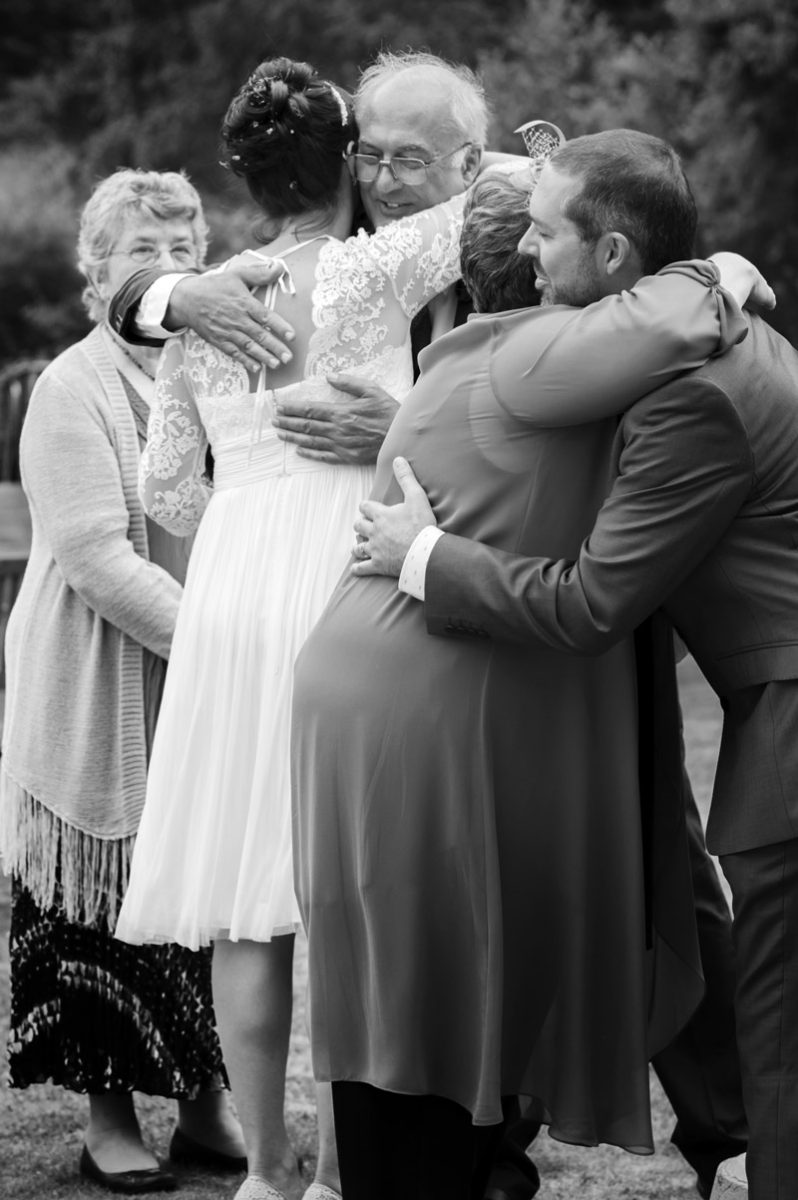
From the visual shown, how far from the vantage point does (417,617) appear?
95.7 inches

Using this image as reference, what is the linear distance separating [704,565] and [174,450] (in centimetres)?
108

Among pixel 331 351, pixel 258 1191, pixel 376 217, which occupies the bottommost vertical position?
pixel 258 1191

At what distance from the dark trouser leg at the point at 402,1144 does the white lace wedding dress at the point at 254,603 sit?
378 mm

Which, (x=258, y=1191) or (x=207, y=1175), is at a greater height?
(x=258, y=1191)

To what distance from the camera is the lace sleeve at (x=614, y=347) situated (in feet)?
7.30

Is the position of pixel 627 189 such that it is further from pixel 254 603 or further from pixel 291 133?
pixel 254 603

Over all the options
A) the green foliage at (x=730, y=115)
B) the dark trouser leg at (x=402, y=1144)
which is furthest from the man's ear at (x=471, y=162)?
the green foliage at (x=730, y=115)

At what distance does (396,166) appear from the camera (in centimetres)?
289

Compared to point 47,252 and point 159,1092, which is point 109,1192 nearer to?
point 159,1092

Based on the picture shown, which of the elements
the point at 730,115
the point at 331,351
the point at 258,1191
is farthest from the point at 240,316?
the point at 730,115

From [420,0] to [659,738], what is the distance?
20609 mm

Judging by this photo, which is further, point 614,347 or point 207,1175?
point 207,1175

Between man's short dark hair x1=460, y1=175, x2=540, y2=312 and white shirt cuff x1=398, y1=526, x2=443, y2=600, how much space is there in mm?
388

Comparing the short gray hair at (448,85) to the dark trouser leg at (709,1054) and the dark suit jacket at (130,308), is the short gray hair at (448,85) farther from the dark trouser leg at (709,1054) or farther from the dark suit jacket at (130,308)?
the dark trouser leg at (709,1054)
